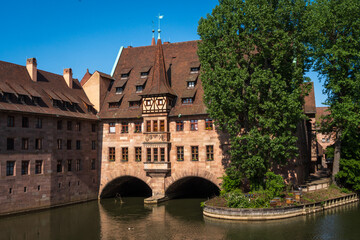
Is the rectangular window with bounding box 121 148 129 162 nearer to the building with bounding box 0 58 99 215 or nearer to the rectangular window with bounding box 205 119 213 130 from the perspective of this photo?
the building with bounding box 0 58 99 215

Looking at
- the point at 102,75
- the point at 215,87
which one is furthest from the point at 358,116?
the point at 102,75

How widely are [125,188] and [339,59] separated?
30696 millimetres

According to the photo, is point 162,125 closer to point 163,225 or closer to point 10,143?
point 163,225

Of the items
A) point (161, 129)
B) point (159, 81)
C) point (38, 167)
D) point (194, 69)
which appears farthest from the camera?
point (194, 69)

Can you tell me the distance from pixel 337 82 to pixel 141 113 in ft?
71.3

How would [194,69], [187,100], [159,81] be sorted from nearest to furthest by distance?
[187,100]
[159,81]
[194,69]

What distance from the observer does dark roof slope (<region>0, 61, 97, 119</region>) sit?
37247 mm

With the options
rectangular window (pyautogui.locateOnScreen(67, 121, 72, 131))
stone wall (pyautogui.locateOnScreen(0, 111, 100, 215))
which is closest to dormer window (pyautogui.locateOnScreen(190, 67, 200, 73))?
stone wall (pyautogui.locateOnScreen(0, 111, 100, 215))

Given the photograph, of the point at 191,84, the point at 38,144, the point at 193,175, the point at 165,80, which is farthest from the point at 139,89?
the point at 38,144

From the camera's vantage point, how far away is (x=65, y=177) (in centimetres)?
4088

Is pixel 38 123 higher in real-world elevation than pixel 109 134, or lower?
higher

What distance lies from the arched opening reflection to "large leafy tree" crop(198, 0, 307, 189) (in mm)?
9667

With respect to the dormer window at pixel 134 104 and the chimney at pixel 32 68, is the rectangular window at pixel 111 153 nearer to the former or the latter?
the dormer window at pixel 134 104

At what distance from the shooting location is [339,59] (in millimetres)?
37562
